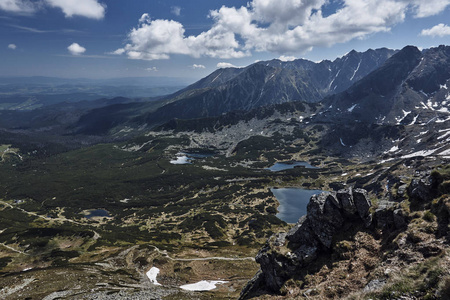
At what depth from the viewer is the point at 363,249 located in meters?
30.0

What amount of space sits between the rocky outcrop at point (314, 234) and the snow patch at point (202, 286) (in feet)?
105

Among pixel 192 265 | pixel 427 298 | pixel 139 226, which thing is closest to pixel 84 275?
pixel 192 265

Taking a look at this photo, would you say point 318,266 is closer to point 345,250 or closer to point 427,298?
point 345,250

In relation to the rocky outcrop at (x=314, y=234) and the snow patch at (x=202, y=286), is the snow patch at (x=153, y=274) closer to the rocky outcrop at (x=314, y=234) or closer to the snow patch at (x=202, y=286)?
the snow patch at (x=202, y=286)

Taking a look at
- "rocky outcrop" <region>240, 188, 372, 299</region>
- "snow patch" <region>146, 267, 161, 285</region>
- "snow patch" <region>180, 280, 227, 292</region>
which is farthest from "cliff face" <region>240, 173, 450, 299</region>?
"snow patch" <region>146, 267, 161, 285</region>

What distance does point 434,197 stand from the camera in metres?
29.9

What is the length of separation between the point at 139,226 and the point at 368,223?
515ft

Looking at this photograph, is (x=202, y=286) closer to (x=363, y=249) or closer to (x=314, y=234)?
(x=314, y=234)

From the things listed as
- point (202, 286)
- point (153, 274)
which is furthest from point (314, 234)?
point (153, 274)

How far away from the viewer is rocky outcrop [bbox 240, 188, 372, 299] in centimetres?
3491

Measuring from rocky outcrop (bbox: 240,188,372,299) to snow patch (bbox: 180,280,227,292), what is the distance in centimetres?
3197

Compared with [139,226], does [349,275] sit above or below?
above

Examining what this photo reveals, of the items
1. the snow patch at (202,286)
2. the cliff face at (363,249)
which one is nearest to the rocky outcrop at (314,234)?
the cliff face at (363,249)

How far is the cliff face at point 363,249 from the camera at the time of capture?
21453mm
